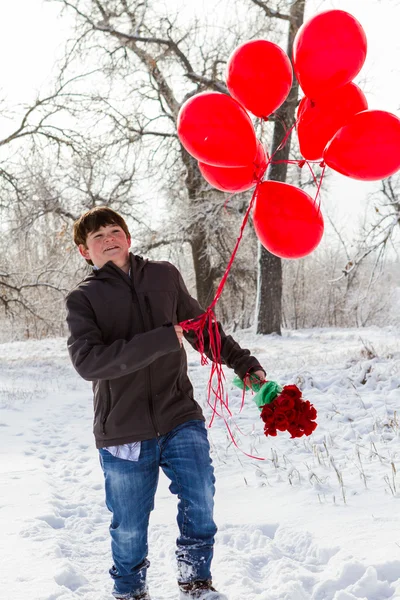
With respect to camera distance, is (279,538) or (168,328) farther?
(279,538)

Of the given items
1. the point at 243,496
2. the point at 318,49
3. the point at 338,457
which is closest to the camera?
the point at 318,49

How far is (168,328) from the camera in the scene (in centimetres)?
230

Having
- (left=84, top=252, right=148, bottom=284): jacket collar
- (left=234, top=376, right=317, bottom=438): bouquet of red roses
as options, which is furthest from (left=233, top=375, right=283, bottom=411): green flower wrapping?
(left=84, top=252, right=148, bottom=284): jacket collar

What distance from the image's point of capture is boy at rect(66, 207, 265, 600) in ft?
7.88

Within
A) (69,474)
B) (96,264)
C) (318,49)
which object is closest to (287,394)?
(96,264)

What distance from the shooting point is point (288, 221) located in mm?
2652

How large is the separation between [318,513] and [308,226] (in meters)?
1.73

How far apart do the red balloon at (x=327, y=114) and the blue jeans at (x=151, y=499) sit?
1.48 m

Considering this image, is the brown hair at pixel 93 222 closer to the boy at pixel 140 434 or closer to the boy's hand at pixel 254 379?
the boy at pixel 140 434

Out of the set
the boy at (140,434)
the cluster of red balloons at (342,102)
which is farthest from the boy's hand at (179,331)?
the cluster of red balloons at (342,102)

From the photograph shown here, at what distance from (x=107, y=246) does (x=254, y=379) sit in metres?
0.92

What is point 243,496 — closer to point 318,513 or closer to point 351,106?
point 318,513

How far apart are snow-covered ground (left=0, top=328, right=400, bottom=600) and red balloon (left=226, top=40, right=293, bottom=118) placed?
220 cm

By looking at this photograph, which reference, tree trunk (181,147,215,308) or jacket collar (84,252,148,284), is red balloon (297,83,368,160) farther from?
tree trunk (181,147,215,308)
